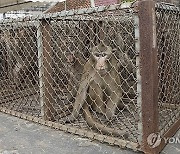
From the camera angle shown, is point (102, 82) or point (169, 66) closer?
point (169, 66)

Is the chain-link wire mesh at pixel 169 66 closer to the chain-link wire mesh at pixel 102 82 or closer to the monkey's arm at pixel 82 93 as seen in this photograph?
A: the chain-link wire mesh at pixel 102 82

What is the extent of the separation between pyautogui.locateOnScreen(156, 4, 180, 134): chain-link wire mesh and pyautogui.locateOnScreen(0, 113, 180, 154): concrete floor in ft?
1.25

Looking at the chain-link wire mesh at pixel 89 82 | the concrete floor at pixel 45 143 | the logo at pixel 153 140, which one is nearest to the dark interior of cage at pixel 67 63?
→ the chain-link wire mesh at pixel 89 82

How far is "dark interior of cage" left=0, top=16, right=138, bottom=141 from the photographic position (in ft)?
8.56

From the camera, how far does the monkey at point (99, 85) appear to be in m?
2.50

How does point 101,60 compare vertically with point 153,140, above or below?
above

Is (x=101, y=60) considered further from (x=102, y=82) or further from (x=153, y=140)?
(x=153, y=140)

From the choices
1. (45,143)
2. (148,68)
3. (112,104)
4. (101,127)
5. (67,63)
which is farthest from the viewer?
(67,63)

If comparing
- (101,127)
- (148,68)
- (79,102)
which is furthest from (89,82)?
(148,68)

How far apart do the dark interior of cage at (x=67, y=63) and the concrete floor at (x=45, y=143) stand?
0.79ft

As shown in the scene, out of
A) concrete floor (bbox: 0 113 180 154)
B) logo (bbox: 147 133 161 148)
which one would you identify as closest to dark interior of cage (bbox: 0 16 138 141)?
concrete floor (bbox: 0 113 180 154)

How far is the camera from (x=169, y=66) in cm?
238

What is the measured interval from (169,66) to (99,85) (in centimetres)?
63

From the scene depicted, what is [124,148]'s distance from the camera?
6.18 feet
